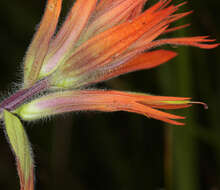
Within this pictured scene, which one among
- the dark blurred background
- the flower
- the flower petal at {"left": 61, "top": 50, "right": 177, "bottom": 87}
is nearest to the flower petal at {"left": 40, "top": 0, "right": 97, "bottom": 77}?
the flower

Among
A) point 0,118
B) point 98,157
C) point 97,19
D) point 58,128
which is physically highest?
point 97,19

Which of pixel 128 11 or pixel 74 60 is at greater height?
pixel 128 11

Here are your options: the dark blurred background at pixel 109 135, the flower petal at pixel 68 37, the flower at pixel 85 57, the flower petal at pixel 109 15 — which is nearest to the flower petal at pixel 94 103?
the flower at pixel 85 57

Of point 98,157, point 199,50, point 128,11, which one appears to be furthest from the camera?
point 98,157

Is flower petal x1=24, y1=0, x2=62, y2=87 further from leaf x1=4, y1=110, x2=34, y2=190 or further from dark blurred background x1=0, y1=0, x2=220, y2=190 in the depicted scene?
dark blurred background x1=0, y1=0, x2=220, y2=190

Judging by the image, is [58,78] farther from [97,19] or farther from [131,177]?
[131,177]

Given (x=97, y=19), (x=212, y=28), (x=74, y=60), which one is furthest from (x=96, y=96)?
(x=212, y=28)

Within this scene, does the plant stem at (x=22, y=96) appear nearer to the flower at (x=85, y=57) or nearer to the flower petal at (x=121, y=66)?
the flower at (x=85, y=57)

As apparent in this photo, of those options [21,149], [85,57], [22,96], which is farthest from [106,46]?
[21,149]
